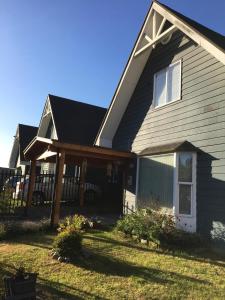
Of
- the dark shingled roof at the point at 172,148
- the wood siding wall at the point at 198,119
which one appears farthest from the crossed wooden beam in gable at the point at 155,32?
the dark shingled roof at the point at 172,148

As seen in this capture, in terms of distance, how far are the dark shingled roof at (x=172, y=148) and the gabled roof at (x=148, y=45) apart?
261 centimetres

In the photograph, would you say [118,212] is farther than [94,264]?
Yes

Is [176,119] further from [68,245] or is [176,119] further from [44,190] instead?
[44,190]

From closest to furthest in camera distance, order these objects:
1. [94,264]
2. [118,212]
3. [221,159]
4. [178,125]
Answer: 1. [94,264]
2. [221,159]
3. [178,125]
4. [118,212]

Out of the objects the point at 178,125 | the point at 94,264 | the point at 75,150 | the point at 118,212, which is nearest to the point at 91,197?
the point at 118,212

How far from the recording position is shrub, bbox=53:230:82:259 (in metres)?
7.16

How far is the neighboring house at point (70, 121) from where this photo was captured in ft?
64.5

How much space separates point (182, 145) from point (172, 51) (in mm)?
3944

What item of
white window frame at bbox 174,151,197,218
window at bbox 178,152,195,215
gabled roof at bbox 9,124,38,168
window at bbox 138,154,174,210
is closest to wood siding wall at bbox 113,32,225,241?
white window frame at bbox 174,151,197,218

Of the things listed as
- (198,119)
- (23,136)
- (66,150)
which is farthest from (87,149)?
(23,136)

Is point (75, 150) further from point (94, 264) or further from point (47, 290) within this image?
point (47, 290)

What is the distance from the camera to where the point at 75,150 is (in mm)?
11125

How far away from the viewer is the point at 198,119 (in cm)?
995

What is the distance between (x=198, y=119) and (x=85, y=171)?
26.1ft
